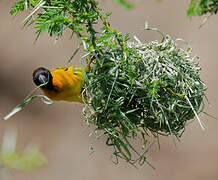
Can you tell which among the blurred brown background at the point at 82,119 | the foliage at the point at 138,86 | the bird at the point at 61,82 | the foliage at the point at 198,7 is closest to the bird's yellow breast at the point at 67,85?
the bird at the point at 61,82

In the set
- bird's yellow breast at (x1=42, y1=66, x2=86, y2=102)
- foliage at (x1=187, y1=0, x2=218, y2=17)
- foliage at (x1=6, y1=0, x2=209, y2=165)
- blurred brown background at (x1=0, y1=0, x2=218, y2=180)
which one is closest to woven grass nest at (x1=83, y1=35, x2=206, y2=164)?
foliage at (x1=6, y1=0, x2=209, y2=165)

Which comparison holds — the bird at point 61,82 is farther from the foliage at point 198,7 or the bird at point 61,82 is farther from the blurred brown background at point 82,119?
the blurred brown background at point 82,119

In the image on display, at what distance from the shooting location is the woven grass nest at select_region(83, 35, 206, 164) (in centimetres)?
178

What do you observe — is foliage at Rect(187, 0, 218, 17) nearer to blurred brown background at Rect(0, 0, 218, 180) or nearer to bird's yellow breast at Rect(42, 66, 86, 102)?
bird's yellow breast at Rect(42, 66, 86, 102)

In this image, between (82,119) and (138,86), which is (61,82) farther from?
(82,119)

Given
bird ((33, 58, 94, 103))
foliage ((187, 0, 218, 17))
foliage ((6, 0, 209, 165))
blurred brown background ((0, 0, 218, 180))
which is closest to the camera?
foliage ((187, 0, 218, 17))

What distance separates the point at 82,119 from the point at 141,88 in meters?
3.78

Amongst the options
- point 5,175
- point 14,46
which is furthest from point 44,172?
point 5,175

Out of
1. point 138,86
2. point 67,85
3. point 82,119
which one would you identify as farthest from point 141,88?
point 82,119

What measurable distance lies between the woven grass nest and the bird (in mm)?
353

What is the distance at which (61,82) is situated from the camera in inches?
91.8

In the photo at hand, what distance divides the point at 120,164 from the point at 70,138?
81 cm

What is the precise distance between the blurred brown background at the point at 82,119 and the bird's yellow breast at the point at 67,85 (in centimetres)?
A: 306

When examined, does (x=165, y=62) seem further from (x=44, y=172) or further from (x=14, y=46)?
(x=14, y=46)
